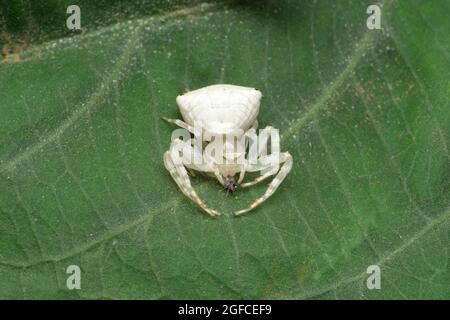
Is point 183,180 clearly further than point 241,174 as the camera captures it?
No

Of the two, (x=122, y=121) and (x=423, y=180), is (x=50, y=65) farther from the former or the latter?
(x=423, y=180)

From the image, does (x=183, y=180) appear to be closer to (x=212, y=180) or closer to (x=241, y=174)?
(x=212, y=180)

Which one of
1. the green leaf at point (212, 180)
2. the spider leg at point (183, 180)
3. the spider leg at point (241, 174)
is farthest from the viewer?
the spider leg at point (241, 174)

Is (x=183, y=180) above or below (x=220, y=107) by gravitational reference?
below

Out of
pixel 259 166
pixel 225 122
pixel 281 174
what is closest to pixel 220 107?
pixel 225 122

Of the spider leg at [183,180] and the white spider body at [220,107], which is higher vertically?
the white spider body at [220,107]

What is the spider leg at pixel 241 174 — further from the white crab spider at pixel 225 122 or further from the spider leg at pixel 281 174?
the spider leg at pixel 281 174

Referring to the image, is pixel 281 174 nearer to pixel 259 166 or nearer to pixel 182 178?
pixel 259 166

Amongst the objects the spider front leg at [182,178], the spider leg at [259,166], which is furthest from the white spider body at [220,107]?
the spider front leg at [182,178]
